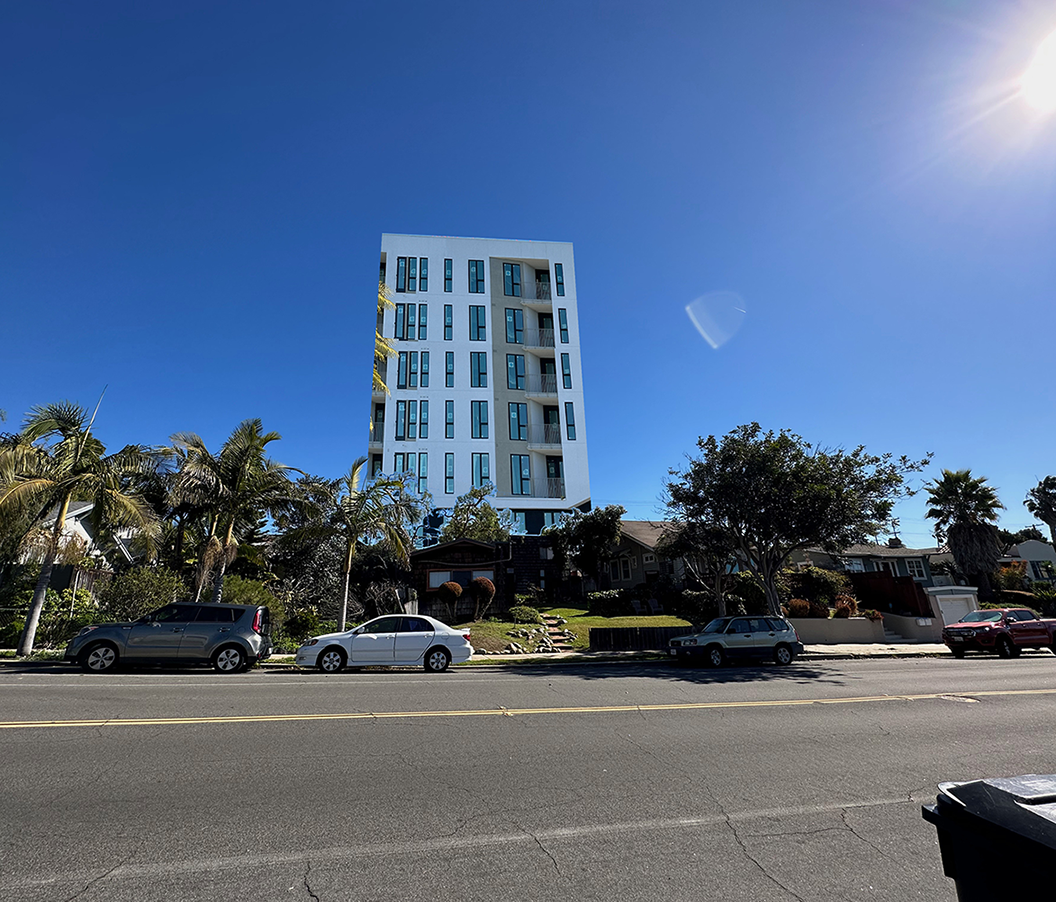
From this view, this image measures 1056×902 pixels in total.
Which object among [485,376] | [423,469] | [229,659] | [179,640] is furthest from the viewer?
[485,376]

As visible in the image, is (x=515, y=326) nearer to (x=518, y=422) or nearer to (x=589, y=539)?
(x=518, y=422)

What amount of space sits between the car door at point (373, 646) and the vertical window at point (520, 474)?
96.3 ft

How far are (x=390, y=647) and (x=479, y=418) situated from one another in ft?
103

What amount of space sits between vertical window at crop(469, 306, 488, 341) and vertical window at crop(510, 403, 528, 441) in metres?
6.60

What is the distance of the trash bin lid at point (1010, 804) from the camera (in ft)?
5.69

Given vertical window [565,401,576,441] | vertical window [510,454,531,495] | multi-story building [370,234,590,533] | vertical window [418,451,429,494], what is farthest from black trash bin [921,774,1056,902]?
vertical window [565,401,576,441]

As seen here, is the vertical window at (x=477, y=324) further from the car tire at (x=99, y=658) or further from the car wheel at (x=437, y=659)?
the car tire at (x=99, y=658)

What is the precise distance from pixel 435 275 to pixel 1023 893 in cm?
5114

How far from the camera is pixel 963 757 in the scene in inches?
264

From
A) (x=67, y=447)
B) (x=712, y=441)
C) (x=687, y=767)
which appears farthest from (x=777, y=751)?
(x=67, y=447)

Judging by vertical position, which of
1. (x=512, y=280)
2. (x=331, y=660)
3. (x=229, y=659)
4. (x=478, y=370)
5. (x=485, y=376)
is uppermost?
(x=512, y=280)

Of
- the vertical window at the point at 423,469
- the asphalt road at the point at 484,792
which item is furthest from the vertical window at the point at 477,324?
the asphalt road at the point at 484,792

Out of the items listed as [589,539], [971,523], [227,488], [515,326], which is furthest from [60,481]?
[971,523]

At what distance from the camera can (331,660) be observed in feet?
48.0
